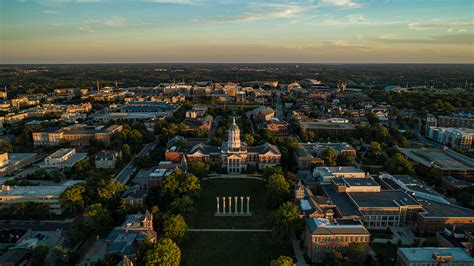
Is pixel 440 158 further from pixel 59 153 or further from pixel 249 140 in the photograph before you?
pixel 59 153

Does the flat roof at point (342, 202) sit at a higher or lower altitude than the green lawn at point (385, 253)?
higher

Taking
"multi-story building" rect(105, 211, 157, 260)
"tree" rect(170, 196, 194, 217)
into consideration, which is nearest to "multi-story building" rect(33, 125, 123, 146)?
"tree" rect(170, 196, 194, 217)

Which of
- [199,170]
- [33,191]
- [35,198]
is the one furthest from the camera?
[199,170]

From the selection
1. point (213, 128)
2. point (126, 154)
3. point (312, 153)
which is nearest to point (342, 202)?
point (312, 153)

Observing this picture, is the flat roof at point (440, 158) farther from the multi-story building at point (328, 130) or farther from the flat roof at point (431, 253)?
the flat roof at point (431, 253)

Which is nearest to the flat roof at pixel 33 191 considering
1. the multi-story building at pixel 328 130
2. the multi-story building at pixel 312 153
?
the multi-story building at pixel 312 153

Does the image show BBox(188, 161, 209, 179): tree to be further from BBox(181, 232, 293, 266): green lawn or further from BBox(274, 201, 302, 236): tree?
BBox(274, 201, 302, 236): tree

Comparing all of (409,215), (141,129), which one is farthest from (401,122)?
(141,129)
